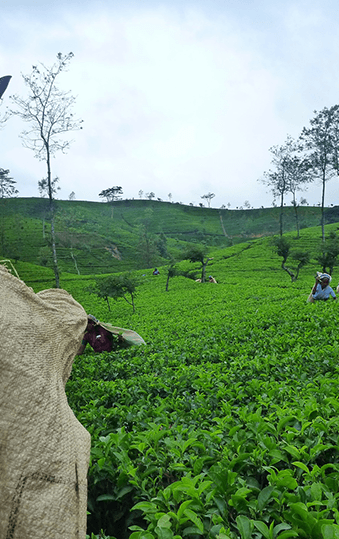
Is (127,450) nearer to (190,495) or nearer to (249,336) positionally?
(190,495)

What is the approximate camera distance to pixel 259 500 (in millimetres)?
1557

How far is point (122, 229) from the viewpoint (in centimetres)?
9369

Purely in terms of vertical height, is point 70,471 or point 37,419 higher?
point 37,419

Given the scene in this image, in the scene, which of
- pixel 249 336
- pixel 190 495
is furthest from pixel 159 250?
pixel 190 495

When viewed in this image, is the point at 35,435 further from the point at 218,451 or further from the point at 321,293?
the point at 321,293

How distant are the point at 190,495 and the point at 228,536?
0.27 m

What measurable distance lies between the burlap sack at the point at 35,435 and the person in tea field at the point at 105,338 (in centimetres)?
391

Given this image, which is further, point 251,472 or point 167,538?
point 251,472

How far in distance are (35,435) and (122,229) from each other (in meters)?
93.7

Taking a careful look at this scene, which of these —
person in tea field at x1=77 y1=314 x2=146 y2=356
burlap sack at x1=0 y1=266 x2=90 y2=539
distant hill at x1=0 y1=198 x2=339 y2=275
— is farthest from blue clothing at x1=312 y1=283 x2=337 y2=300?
distant hill at x1=0 y1=198 x2=339 y2=275

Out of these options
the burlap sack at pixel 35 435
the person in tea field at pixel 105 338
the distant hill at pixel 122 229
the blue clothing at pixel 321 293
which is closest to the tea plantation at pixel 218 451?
the burlap sack at pixel 35 435

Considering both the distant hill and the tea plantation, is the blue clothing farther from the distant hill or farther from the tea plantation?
the distant hill

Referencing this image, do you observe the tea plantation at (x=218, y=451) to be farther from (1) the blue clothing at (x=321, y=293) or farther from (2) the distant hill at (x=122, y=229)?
(2) the distant hill at (x=122, y=229)

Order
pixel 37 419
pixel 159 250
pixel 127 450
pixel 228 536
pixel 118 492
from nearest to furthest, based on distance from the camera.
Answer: pixel 228 536 < pixel 37 419 < pixel 118 492 < pixel 127 450 < pixel 159 250
